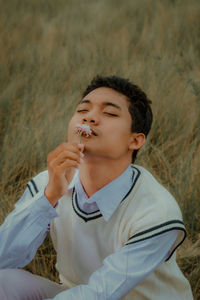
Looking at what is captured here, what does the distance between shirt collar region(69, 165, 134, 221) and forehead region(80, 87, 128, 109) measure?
1.10 feet

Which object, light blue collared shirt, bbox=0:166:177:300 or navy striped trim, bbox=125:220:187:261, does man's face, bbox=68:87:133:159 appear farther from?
navy striped trim, bbox=125:220:187:261

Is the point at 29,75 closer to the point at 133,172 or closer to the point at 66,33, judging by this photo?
the point at 66,33

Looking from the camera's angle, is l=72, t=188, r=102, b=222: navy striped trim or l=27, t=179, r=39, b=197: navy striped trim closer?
l=72, t=188, r=102, b=222: navy striped trim

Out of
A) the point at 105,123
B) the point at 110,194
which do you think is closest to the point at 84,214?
the point at 110,194

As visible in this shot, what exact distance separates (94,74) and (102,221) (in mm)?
2962

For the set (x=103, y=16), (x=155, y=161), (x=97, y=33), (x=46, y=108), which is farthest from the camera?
(x=103, y=16)

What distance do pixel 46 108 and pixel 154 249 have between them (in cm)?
248

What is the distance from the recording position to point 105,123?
156 centimetres

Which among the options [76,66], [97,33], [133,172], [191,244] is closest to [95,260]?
[133,172]

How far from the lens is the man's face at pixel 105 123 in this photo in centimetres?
151

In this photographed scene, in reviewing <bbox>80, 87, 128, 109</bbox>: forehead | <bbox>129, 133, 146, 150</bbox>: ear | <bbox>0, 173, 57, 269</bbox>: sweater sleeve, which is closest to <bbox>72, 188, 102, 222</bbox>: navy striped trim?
<bbox>0, 173, 57, 269</bbox>: sweater sleeve

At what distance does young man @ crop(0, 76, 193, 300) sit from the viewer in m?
1.39

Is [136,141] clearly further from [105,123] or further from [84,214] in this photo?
[84,214]

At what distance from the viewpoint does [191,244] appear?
2.27 m
